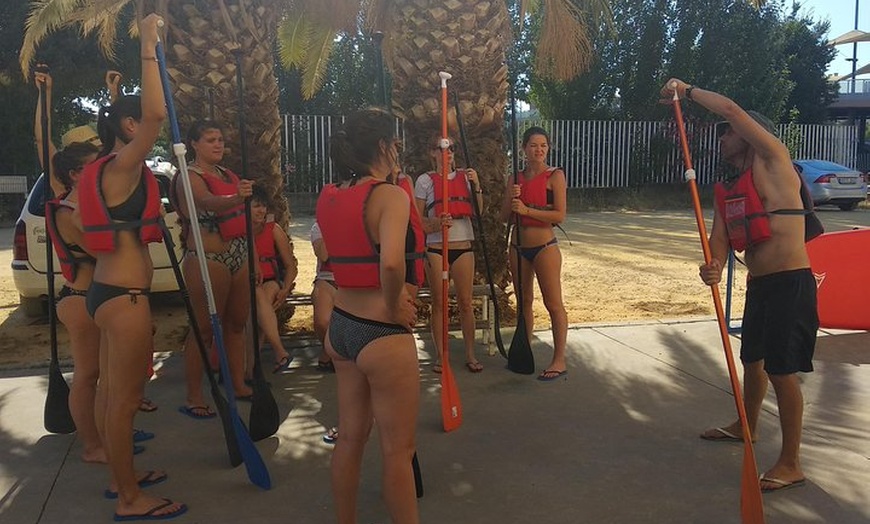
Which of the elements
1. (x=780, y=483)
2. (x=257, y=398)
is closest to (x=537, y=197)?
(x=257, y=398)

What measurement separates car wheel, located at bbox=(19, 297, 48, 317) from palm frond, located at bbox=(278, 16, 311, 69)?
21.6 ft

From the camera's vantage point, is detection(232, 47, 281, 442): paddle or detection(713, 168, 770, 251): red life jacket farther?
detection(232, 47, 281, 442): paddle

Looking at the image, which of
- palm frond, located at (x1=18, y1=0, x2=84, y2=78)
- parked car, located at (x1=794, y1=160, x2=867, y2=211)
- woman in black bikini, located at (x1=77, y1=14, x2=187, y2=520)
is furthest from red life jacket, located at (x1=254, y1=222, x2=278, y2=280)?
parked car, located at (x1=794, y1=160, x2=867, y2=211)

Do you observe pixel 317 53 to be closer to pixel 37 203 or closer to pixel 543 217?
pixel 37 203

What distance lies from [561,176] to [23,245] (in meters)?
5.04

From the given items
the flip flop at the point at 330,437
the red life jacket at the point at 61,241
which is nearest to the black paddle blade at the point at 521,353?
the flip flop at the point at 330,437

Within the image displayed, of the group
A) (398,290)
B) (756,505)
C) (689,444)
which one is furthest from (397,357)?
(689,444)

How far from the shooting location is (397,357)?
275cm

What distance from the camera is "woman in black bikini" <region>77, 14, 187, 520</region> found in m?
3.08

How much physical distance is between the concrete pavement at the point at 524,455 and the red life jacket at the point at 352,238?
126cm

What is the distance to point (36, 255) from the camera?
23.0ft

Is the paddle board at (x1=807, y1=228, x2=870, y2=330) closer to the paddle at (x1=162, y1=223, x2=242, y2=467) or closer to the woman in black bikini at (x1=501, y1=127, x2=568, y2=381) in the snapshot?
the woman in black bikini at (x1=501, y1=127, x2=568, y2=381)

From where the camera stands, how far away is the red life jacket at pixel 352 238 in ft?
8.93

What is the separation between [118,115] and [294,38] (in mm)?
10609
